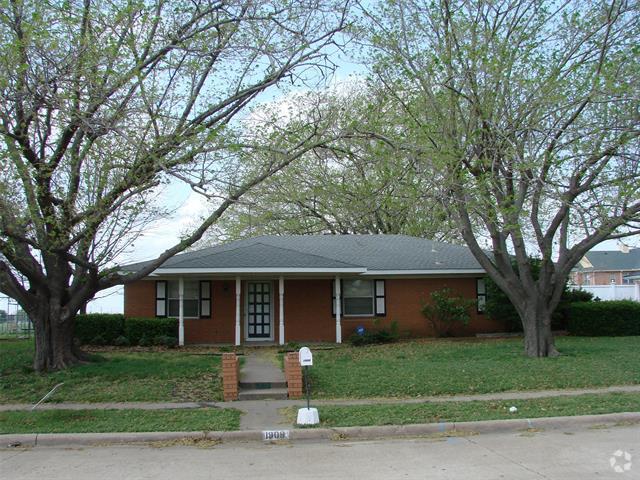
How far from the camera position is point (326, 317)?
73.0ft

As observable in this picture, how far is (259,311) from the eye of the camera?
22203mm

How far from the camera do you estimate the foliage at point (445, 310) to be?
Result: 21391 mm

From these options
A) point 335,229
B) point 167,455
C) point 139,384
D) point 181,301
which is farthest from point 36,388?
point 335,229

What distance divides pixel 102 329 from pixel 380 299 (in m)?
9.73

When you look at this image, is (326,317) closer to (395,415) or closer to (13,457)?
(395,415)

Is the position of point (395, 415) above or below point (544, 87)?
below

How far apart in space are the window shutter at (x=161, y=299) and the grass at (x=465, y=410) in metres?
12.2

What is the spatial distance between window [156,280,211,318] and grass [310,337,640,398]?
5.52 metres

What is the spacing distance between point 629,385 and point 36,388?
39.3 ft

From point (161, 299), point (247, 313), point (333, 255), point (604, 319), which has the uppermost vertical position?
point (333, 255)

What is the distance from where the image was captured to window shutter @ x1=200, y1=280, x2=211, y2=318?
2191 centimetres

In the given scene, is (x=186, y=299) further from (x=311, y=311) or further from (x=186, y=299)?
(x=311, y=311)

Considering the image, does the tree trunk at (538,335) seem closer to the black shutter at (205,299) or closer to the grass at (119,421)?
the grass at (119,421)

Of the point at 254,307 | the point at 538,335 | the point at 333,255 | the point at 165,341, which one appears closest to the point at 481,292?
the point at 333,255
